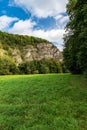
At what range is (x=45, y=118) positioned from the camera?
1164 centimetres

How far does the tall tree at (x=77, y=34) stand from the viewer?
2267 cm

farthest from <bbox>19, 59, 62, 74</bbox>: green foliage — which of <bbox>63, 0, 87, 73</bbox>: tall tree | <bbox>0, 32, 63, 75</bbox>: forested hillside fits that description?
<bbox>63, 0, 87, 73</bbox>: tall tree

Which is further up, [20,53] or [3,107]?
[20,53]

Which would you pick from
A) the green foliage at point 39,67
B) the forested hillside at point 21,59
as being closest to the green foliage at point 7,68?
the forested hillside at point 21,59

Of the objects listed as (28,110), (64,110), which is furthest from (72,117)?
(28,110)

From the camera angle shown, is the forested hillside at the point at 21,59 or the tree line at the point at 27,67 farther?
the forested hillside at the point at 21,59

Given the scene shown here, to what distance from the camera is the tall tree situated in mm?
22666

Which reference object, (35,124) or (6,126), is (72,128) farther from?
(6,126)

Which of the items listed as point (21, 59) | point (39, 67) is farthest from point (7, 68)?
point (21, 59)

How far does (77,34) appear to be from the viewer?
2852 cm

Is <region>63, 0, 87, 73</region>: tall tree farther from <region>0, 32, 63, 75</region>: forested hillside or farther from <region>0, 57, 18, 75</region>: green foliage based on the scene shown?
<region>0, 32, 63, 75</region>: forested hillside

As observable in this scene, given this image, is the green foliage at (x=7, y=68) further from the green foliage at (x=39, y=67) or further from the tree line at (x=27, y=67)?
the green foliage at (x=39, y=67)

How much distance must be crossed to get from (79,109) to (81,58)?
13.7 meters

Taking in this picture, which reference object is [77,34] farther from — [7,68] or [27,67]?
[27,67]
